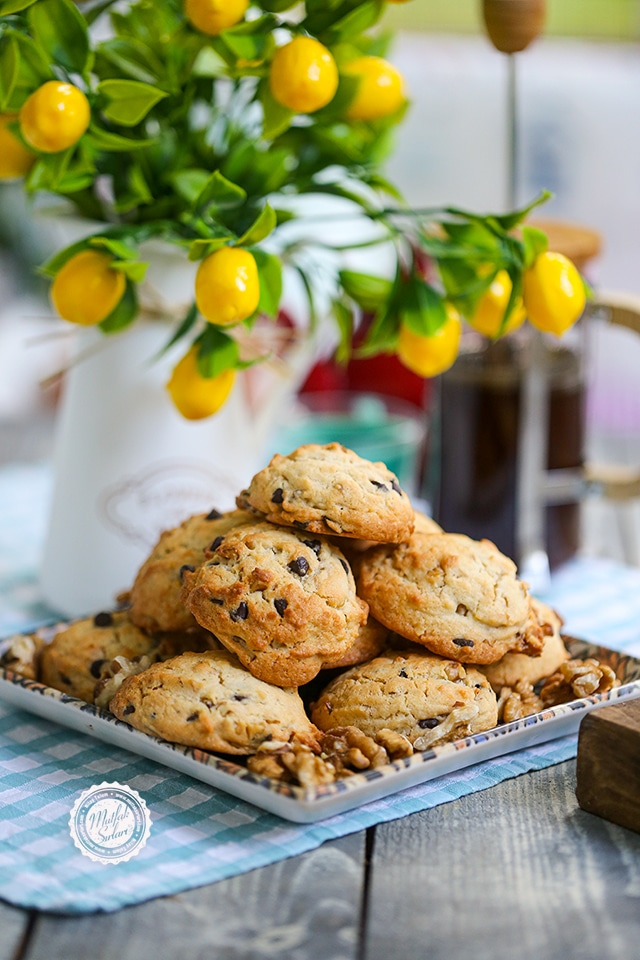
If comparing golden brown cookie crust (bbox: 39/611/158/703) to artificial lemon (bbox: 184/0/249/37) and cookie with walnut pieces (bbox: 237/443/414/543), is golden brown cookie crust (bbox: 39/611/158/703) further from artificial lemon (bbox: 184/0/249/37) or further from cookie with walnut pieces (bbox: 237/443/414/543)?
artificial lemon (bbox: 184/0/249/37)

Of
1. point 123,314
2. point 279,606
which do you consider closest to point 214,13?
point 123,314

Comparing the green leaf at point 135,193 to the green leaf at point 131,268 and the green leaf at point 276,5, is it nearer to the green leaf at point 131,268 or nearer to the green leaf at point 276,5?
the green leaf at point 131,268

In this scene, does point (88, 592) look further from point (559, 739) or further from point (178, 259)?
point (559, 739)

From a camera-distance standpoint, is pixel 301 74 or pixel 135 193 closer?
pixel 301 74

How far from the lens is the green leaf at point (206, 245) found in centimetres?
94

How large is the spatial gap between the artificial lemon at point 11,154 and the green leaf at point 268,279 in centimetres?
22

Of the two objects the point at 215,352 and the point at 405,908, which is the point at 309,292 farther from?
the point at 405,908

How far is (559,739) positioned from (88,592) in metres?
0.52

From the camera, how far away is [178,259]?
1.12 m

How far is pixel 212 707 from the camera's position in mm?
754

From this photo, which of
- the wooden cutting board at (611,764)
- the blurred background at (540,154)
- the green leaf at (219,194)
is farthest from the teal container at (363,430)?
the blurred background at (540,154)

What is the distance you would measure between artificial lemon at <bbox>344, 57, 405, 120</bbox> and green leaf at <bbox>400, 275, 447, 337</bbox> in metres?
0.17


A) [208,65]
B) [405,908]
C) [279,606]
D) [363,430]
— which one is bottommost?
[363,430]

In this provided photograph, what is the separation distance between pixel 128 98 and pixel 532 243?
0.37 meters
